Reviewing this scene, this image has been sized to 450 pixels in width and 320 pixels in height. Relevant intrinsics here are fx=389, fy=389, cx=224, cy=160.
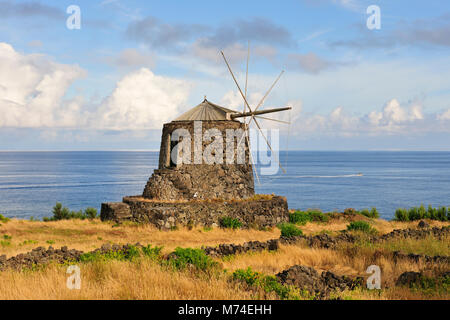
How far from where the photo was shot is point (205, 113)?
88.2ft

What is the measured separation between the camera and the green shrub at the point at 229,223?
2384 centimetres

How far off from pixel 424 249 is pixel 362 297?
6931 millimetres

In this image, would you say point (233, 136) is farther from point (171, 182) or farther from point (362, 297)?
point (362, 297)

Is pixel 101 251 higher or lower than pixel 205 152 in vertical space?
lower

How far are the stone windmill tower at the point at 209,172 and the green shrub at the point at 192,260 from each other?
1285 centimetres

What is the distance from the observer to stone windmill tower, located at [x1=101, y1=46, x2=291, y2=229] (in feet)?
81.0

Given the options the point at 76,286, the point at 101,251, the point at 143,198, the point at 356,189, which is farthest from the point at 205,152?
the point at 356,189

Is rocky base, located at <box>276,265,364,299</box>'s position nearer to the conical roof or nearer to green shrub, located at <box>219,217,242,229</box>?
green shrub, located at <box>219,217,242,229</box>

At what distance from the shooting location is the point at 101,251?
1294cm

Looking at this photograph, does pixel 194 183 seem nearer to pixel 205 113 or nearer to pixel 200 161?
pixel 200 161

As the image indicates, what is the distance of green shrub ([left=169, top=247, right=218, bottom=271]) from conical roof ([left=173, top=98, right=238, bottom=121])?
1604 cm

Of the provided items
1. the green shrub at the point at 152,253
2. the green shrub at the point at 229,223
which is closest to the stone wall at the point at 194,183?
the green shrub at the point at 229,223

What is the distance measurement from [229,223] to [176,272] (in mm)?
15051
